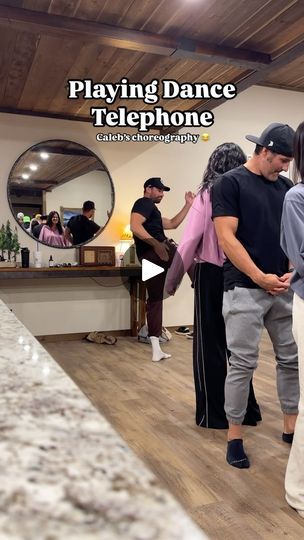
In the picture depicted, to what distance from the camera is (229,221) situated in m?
1.92

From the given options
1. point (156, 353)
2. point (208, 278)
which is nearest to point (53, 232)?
point (156, 353)

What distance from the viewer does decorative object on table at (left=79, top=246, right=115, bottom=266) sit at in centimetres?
477

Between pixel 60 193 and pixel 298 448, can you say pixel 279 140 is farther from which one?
pixel 60 193

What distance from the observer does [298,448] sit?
1.57m

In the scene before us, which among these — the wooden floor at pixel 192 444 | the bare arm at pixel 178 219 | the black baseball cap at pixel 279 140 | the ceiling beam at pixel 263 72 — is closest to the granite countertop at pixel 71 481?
the wooden floor at pixel 192 444

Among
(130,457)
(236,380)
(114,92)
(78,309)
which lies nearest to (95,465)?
(130,457)

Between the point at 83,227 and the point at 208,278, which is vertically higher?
the point at 83,227

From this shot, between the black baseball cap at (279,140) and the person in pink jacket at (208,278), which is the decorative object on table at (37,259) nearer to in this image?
the person in pink jacket at (208,278)

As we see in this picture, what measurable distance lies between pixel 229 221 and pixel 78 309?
10.7 ft

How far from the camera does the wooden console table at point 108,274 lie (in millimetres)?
4345

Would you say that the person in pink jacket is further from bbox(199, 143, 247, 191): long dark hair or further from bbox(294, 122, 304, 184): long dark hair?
bbox(294, 122, 304, 184): long dark hair

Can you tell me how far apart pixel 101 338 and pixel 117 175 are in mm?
1790

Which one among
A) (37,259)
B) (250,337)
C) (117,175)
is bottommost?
(250,337)

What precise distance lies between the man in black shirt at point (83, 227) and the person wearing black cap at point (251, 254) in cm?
307
